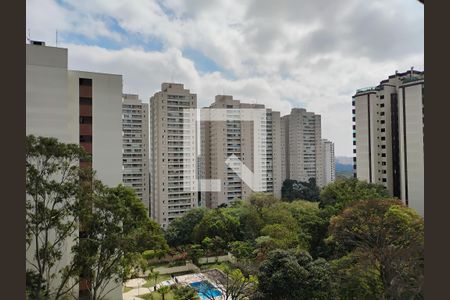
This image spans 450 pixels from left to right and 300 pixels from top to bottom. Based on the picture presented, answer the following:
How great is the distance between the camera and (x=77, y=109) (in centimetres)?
528

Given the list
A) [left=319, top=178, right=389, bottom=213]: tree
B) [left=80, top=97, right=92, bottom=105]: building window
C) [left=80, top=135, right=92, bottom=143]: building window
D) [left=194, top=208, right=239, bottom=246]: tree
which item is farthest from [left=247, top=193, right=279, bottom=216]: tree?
[left=80, top=97, right=92, bottom=105]: building window

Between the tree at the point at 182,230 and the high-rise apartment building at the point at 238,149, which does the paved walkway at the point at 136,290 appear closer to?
the tree at the point at 182,230

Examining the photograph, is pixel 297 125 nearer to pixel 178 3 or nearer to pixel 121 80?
pixel 178 3

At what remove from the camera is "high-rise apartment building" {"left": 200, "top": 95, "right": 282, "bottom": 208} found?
8375 mm

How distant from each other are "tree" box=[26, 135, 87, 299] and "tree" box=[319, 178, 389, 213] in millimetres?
5549

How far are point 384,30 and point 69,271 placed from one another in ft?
22.2

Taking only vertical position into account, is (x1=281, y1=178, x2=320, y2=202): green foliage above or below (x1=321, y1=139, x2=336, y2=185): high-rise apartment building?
below

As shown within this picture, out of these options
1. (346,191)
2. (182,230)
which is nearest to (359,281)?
(346,191)

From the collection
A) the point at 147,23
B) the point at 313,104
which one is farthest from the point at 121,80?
the point at 313,104

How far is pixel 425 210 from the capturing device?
67cm

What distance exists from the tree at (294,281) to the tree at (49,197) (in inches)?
95.4

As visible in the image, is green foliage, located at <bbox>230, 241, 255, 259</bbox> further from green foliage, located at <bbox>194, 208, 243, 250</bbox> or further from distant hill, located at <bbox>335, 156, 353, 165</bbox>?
distant hill, located at <bbox>335, 156, 353, 165</bbox>

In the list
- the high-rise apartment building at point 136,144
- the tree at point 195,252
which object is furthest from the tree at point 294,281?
the high-rise apartment building at point 136,144

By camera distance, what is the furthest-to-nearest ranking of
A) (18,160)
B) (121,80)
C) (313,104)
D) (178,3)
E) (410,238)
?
(313,104) → (178,3) → (121,80) → (410,238) → (18,160)
